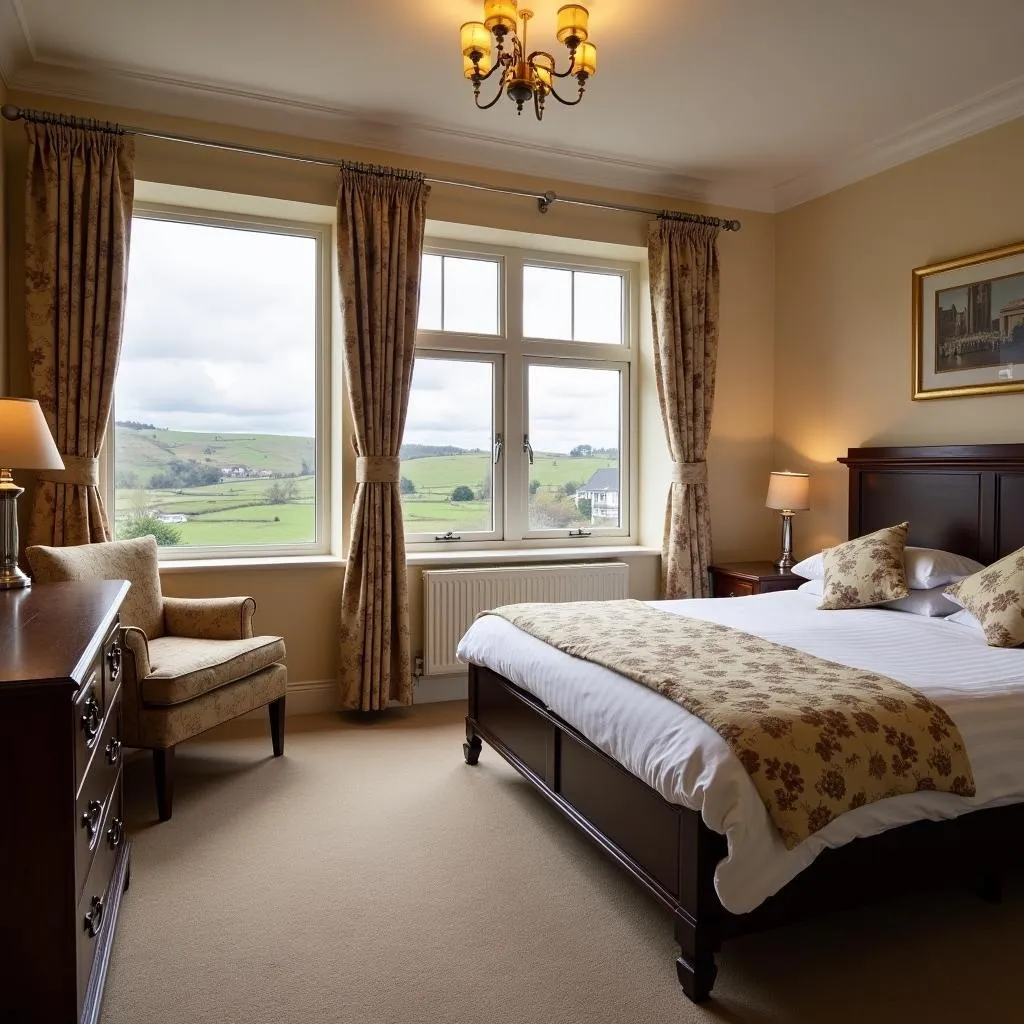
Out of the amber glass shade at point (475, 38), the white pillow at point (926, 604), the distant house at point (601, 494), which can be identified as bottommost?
the white pillow at point (926, 604)

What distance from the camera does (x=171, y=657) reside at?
3.18 m

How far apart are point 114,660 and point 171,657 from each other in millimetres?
1003

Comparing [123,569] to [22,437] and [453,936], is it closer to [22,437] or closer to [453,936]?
[22,437]

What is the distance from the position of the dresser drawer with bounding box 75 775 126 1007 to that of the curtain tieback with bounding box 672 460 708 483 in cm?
344

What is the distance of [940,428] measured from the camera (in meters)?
4.04

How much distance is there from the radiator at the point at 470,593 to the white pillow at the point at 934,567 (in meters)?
1.71

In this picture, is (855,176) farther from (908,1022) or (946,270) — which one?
(908,1022)

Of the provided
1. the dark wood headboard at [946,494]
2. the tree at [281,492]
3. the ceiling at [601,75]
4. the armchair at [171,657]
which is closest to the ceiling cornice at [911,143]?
the ceiling at [601,75]

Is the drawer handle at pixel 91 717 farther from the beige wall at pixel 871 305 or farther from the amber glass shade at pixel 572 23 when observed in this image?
the beige wall at pixel 871 305

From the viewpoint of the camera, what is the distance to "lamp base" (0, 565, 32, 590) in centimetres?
262

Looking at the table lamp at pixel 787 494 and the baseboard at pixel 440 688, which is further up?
the table lamp at pixel 787 494

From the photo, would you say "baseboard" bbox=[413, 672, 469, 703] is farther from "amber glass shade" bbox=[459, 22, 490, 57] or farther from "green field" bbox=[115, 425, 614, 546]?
"amber glass shade" bbox=[459, 22, 490, 57]

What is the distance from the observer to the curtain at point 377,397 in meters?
4.03

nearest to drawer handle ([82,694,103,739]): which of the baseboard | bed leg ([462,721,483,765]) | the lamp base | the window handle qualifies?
the lamp base
